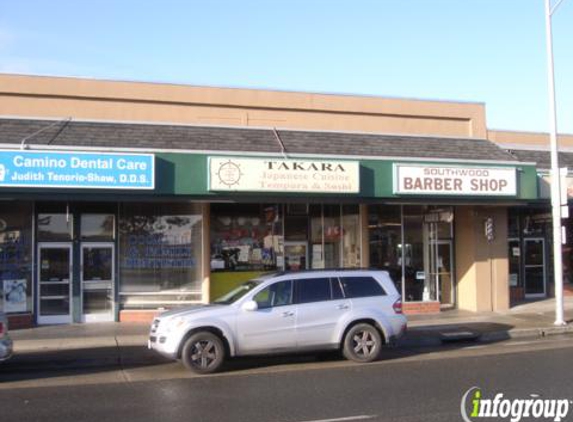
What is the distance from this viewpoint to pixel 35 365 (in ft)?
42.4

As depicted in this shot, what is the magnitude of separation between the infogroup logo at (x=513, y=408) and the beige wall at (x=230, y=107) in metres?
13.2

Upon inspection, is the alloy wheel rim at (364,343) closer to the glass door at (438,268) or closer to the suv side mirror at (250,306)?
the suv side mirror at (250,306)

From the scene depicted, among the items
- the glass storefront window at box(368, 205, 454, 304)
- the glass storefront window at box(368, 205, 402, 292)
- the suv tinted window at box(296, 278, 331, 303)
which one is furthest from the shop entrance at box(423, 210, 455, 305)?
the suv tinted window at box(296, 278, 331, 303)

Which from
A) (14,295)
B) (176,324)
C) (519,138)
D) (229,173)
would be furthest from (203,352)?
(519,138)

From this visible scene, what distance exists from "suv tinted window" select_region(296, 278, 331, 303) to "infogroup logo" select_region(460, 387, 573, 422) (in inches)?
159

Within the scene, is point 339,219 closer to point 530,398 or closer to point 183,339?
point 183,339

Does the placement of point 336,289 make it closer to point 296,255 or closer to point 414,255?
point 296,255

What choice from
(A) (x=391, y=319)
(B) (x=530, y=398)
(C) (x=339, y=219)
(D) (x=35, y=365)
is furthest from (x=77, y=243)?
(B) (x=530, y=398)

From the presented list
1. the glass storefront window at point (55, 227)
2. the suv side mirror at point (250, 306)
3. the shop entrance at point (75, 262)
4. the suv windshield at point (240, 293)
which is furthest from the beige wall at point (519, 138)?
the suv side mirror at point (250, 306)

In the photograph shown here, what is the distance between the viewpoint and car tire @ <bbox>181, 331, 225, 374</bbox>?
37.4 ft

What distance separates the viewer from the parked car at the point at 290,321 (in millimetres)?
11500

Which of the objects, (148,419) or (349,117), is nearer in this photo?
(148,419)

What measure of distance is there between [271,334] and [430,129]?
12.4 meters

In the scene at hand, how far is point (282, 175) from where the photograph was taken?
17156 millimetres
